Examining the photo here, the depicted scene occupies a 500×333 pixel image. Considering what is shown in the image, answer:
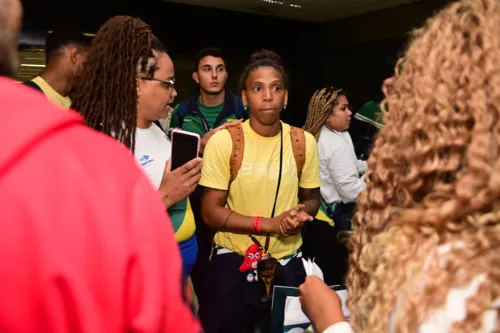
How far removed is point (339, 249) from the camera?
3129 mm

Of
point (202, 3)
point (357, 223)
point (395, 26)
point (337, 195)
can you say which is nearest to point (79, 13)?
point (202, 3)

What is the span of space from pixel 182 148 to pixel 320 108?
1.90 meters

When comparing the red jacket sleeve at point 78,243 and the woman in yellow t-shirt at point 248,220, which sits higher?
the red jacket sleeve at point 78,243

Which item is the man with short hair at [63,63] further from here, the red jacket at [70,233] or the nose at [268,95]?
the red jacket at [70,233]

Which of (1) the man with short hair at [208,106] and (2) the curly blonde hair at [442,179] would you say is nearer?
(2) the curly blonde hair at [442,179]

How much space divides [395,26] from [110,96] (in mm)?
8601

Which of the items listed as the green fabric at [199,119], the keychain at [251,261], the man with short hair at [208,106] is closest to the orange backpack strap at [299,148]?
the keychain at [251,261]

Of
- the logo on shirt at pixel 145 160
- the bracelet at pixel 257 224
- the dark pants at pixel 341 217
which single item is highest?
the logo on shirt at pixel 145 160

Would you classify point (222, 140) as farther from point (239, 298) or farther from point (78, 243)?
point (78, 243)

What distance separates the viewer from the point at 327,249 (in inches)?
122

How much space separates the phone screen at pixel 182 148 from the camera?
175 cm

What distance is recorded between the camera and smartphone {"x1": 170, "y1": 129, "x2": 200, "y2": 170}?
1752 mm

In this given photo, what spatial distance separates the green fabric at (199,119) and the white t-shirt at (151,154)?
1.54 meters

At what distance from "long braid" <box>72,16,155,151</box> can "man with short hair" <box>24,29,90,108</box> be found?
1.17m
